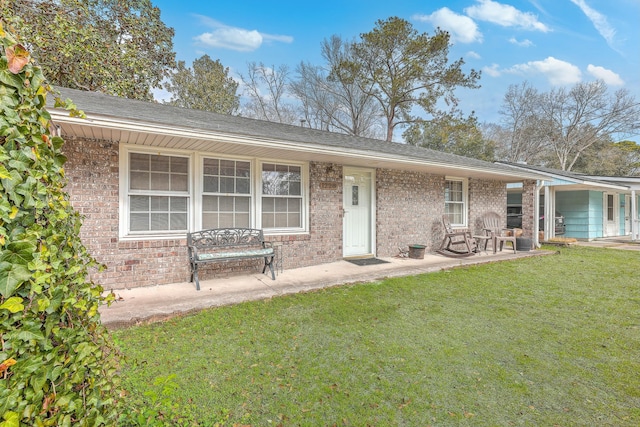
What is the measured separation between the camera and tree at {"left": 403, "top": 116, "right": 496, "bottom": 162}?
56.5ft

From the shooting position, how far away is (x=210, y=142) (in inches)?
185

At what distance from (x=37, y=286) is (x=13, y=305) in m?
0.08

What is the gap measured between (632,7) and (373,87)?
38.4ft

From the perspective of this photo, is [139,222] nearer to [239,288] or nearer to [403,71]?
[239,288]

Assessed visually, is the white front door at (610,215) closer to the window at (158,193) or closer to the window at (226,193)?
the window at (226,193)

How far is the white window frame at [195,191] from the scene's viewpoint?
15.3 feet

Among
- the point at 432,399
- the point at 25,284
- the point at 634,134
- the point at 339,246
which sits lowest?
the point at 432,399

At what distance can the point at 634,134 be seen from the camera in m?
23.6

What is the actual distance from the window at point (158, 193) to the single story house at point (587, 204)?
1170cm

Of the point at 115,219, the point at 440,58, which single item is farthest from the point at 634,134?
the point at 115,219

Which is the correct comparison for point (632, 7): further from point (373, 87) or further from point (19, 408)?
point (19, 408)

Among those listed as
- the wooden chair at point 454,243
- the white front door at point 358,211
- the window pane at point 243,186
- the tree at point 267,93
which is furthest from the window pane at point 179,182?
the tree at point 267,93

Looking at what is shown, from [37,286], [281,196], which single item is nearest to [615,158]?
[281,196]

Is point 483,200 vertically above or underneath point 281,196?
above
